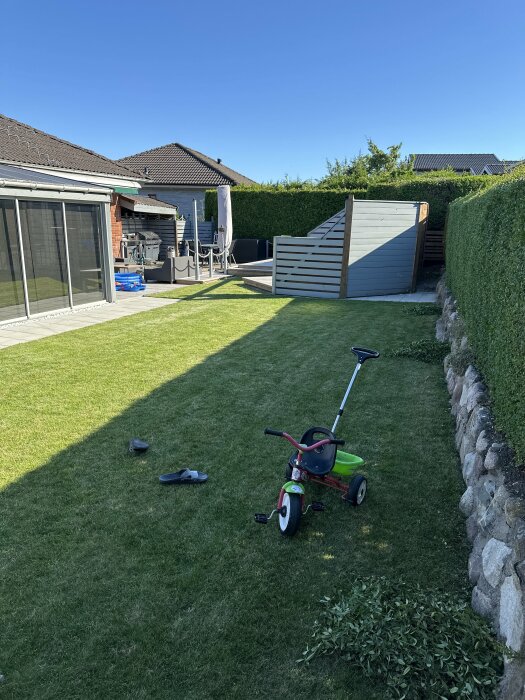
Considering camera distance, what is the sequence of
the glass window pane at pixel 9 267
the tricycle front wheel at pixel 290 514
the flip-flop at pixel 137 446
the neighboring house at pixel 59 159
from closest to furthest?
the tricycle front wheel at pixel 290 514, the flip-flop at pixel 137 446, the glass window pane at pixel 9 267, the neighboring house at pixel 59 159

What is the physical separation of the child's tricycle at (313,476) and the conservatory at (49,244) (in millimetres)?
7989

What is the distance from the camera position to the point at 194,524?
3592 mm

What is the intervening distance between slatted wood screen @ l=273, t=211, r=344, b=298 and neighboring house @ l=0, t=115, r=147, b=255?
5295 mm

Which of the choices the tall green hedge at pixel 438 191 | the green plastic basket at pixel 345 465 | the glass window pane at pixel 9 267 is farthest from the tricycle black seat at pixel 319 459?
the tall green hedge at pixel 438 191

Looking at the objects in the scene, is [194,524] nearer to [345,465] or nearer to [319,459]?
[319,459]

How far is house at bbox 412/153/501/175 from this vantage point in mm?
61750

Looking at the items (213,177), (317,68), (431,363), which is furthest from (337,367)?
(213,177)

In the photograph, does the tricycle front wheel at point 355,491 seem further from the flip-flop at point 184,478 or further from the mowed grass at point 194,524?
the flip-flop at point 184,478

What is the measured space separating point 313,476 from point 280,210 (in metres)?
20.2

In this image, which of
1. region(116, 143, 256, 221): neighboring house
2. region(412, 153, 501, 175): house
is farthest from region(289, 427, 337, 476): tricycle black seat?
region(412, 153, 501, 175): house

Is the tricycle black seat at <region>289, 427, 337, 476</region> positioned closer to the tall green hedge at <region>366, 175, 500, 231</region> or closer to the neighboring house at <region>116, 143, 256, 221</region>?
the tall green hedge at <region>366, 175, 500, 231</region>

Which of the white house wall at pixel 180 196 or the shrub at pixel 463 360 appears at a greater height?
the white house wall at pixel 180 196

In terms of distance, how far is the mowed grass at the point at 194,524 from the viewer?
2447 mm

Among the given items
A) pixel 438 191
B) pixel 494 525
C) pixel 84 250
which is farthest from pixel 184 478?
pixel 438 191
